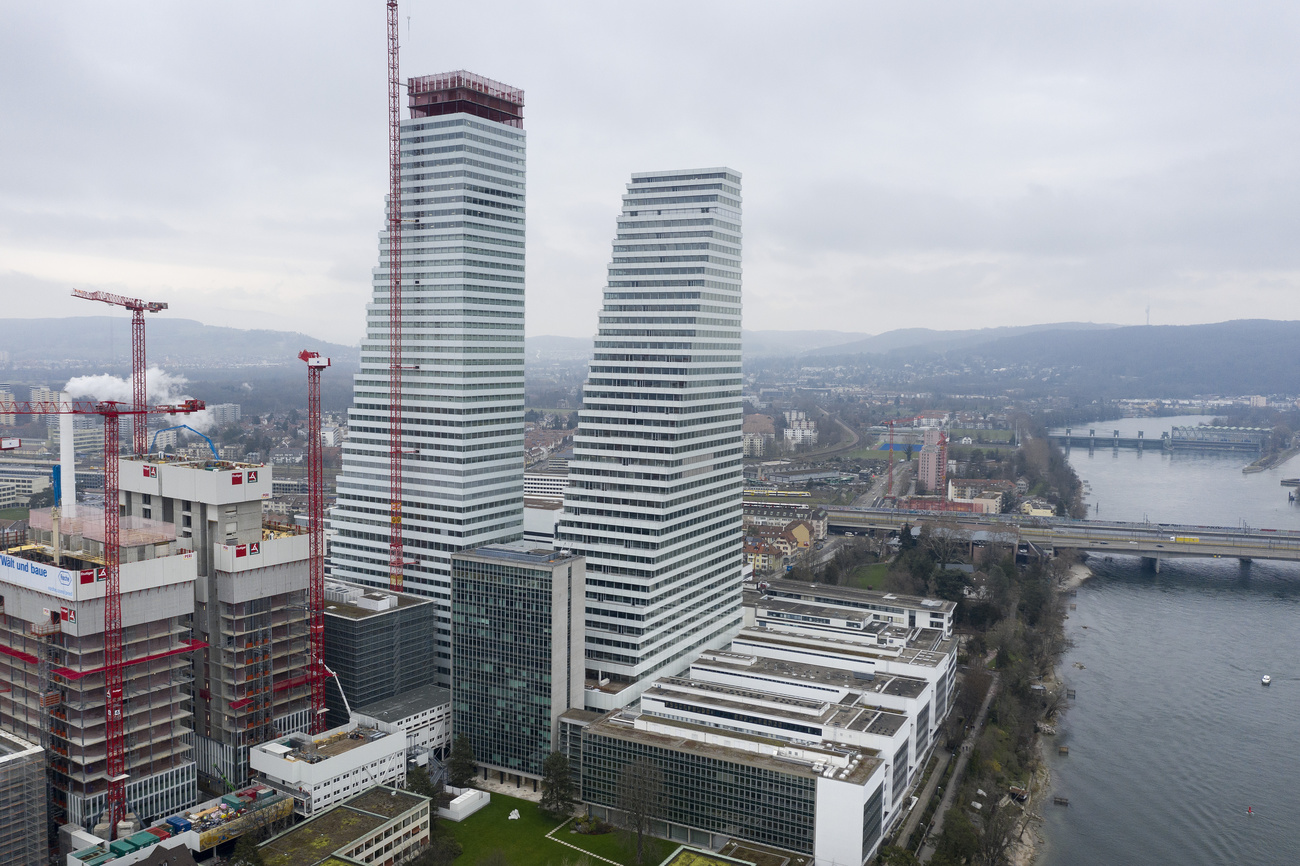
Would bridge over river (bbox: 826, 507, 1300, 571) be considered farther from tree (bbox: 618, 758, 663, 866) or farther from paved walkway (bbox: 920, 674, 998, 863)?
tree (bbox: 618, 758, 663, 866)

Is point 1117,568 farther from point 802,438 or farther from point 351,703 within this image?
point 802,438

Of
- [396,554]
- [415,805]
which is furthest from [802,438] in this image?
[415,805]

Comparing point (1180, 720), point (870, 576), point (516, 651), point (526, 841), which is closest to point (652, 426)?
point (516, 651)

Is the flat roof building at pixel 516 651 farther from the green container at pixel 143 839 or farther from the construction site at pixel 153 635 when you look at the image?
the green container at pixel 143 839

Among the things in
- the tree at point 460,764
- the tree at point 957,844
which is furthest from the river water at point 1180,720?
the tree at point 460,764

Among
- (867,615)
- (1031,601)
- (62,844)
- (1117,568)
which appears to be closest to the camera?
(62,844)

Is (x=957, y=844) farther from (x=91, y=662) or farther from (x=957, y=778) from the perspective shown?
(x=91, y=662)

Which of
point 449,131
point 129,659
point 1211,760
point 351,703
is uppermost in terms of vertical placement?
point 449,131
